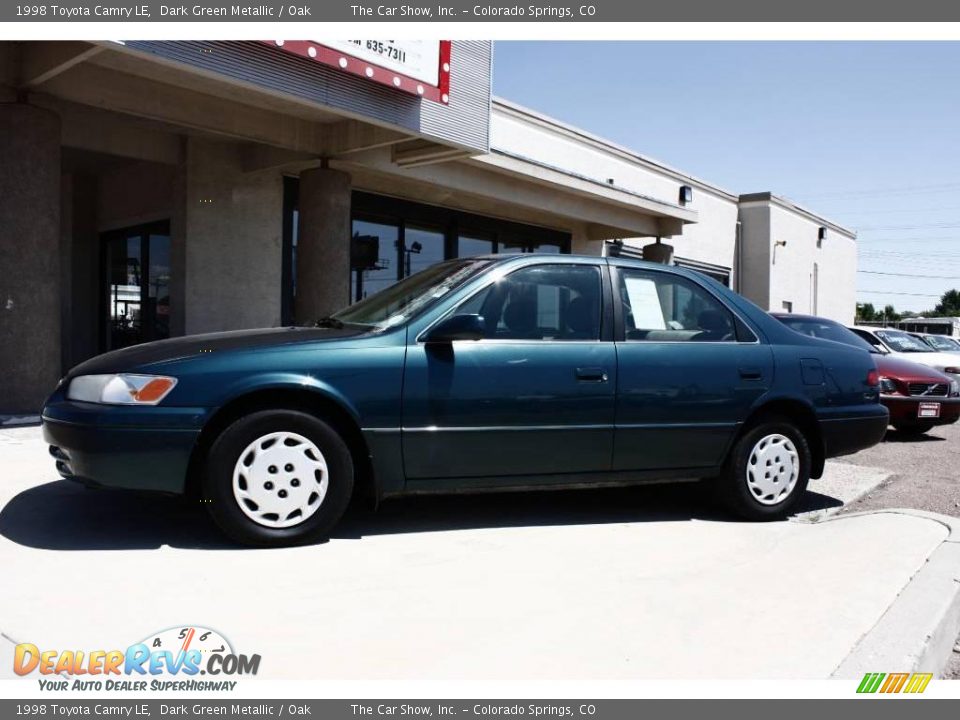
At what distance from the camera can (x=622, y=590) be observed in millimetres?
3549

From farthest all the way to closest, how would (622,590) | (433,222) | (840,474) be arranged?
1. (433,222)
2. (840,474)
3. (622,590)

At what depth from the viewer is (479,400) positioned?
4262mm

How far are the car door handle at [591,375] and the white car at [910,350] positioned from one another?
773 centimetres

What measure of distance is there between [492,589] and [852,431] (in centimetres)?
298

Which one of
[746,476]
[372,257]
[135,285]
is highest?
[372,257]

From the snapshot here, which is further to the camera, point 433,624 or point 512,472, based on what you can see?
point 512,472

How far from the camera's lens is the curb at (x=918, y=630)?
2.82 m

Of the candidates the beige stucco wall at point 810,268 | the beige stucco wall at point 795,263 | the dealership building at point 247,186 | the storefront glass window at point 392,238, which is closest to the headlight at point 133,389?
the dealership building at point 247,186

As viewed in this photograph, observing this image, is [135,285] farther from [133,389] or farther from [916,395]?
[916,395]

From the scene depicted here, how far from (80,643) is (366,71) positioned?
7082 mm

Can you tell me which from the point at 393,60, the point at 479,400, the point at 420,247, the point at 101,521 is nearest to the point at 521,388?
the point at 479,400

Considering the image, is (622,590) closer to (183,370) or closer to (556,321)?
(556,321)
